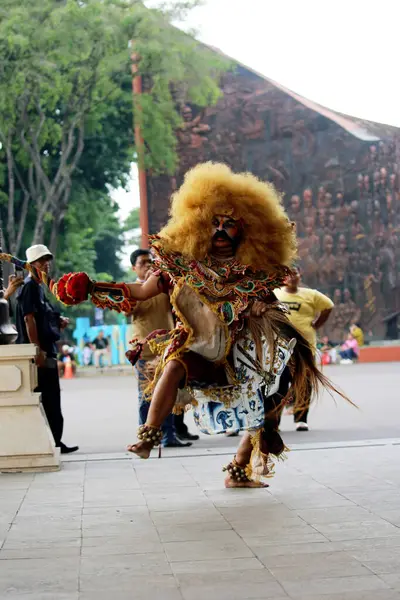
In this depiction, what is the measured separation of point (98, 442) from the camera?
993 cm

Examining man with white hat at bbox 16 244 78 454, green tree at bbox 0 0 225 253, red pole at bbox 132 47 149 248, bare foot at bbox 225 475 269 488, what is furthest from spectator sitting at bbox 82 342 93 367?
bare foot at bbox 225 475 269 488

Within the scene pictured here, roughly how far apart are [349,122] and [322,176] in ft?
7.11

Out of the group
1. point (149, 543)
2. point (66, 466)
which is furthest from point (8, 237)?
point (149, 543)

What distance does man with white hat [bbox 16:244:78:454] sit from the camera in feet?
27.7

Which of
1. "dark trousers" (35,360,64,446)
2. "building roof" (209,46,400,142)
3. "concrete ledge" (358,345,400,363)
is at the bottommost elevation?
"concrete ledge" (358,345,400,363)

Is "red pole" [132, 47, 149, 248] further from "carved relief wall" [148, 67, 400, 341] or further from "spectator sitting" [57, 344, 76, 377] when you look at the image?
"spectator sitting" [57, 344, 76, 377]

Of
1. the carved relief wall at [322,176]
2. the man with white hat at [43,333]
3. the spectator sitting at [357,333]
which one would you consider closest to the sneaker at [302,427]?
the man with white hat at [43,333]

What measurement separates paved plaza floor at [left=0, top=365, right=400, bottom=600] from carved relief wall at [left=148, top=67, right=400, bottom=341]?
79.6ft

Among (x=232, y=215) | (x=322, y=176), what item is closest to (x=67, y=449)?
(x=232, y=215)

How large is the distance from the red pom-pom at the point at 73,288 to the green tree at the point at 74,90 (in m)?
24.8

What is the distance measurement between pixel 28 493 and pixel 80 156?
27157 mm

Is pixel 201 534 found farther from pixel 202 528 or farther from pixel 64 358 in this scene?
pixel 64 358

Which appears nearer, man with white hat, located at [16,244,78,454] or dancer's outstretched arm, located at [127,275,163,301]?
dancer's outstretched arm, located at [127,275,163,301]

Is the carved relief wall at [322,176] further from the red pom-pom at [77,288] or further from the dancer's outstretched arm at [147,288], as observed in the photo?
the red pom-pom at [77,288]
